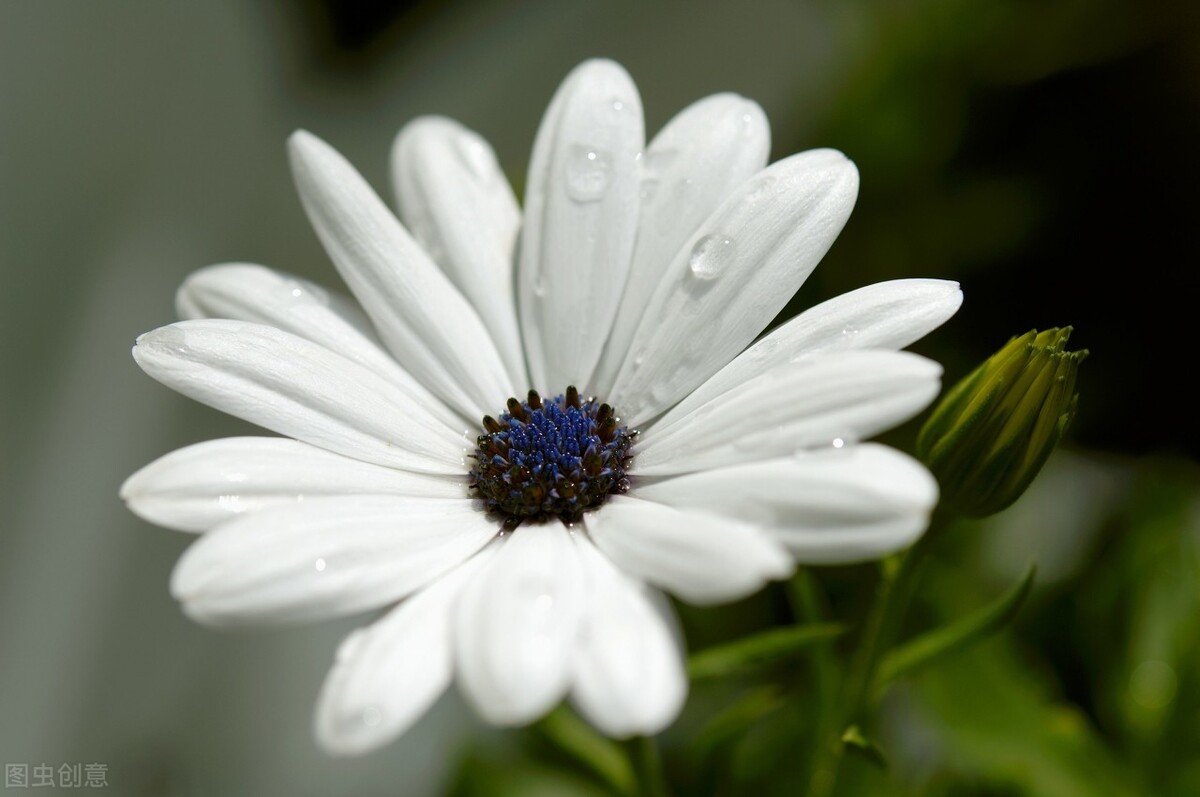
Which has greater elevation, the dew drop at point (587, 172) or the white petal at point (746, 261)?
the dew drop at point (587, 172)

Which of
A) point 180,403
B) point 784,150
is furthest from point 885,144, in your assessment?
point 180,403

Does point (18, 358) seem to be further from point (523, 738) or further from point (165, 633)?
point (523, 738)

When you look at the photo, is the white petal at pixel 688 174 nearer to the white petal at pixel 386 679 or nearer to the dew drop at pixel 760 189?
the dew drop at pixel 760 189

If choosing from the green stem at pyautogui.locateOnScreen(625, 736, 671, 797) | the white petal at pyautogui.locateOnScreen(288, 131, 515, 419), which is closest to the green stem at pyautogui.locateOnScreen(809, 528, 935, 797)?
the green stem at pyautogui.locateOnScreen(625, 736, 671, 797)

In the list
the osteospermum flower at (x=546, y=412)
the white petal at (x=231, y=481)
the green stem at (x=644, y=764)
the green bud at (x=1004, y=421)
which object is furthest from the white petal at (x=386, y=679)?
the green bud at (x=1004, y=421)

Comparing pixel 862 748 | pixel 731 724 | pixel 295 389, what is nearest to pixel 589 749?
pixel 731 724

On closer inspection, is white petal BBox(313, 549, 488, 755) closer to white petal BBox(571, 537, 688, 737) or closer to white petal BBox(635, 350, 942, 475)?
→ white petal BBox(571, 537, 688, 737)

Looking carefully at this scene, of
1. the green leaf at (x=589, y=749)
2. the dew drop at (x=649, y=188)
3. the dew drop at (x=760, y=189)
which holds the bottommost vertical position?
the green leaf at (x=589, y=749)
